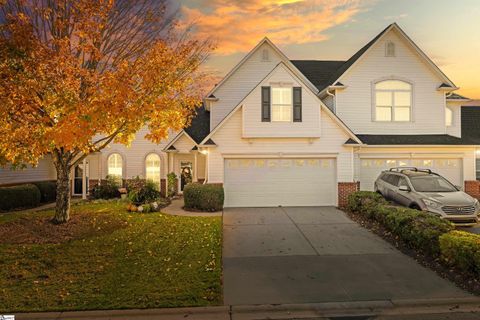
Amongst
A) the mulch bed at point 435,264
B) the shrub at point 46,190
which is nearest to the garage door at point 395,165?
the mulch bed at point 435,264

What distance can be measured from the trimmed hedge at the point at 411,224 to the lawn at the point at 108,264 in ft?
18.5

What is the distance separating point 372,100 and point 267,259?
13.1m

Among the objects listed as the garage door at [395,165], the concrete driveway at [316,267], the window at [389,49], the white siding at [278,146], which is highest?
the window at [389,49]

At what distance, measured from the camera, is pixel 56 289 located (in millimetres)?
7078

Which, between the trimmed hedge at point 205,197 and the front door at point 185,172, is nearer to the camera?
the trimmed hedge at point 205,197

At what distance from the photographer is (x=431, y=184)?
13.8 m

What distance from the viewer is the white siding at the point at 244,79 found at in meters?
20.3

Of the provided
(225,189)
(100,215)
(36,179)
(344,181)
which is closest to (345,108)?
(344,181)

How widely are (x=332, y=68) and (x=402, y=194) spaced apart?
42.1 feet

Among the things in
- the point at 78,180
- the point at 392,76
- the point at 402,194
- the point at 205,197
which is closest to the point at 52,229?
the point at 205,197

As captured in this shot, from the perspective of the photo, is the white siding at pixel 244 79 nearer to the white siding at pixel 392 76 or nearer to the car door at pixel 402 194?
the white siding at pixel 392 76

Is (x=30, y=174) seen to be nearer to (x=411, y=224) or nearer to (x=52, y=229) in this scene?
(x=52, y=229)

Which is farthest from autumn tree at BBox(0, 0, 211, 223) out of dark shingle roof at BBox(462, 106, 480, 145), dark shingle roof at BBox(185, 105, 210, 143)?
dark shingle roof at BBox(462, 106, 480, 145)

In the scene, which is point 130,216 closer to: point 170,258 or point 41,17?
point 170,258
